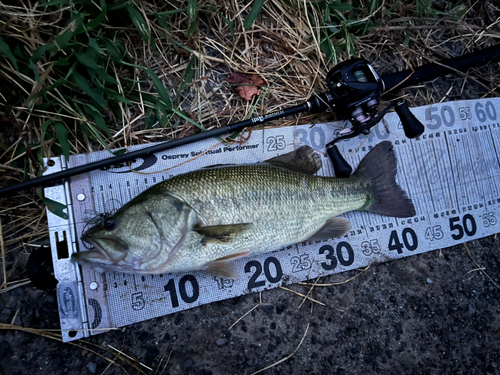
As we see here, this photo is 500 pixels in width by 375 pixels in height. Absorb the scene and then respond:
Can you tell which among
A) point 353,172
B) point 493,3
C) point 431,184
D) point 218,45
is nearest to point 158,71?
point 218,45

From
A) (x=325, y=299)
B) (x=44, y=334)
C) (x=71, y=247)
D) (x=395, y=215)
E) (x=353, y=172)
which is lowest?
(x=325, y=299)

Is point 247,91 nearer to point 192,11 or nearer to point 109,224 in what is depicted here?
point 192,11

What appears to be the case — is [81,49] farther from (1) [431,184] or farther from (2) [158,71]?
(1) [431,184]

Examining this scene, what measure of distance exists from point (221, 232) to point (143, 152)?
0.91m

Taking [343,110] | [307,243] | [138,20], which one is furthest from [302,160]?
[138,20]

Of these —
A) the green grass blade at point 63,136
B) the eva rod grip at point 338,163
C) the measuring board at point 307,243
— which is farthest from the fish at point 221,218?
the green grass blade at point 63,136

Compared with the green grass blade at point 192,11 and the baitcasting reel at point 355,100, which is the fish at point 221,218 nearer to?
the baitcasting reel at point 355,100

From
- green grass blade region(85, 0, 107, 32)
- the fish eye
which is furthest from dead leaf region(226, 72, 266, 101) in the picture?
the fish eye

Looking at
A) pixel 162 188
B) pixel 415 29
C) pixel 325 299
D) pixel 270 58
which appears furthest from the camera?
pixel 415 29

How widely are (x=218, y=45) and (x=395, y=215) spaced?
2.11m

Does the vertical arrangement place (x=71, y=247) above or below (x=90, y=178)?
below

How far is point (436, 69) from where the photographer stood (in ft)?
8.98

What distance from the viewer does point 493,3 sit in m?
3.23

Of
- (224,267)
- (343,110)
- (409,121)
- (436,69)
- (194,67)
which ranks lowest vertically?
(224,267)
